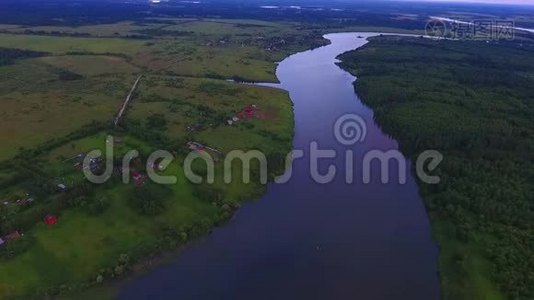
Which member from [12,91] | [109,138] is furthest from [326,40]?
[109,138]

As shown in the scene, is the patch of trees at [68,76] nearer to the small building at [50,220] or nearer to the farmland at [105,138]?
the farmland at [105,138]

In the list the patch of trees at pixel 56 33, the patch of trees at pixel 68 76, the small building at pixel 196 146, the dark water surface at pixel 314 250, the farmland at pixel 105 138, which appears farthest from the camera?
the patch of trees at pixel 56 33

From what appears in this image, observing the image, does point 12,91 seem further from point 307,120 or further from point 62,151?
point 307,120

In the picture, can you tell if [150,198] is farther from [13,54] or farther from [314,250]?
[13,54]

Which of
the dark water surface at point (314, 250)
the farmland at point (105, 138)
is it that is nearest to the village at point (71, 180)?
the farmland at point (105, 138)

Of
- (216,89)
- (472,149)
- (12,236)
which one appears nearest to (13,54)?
(216,89)

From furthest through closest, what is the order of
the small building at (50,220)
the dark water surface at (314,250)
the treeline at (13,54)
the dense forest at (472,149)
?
the treeline at (13,54) → the small building at (50,220) → the dense forest at (472,149) → the dark water surface at (314,250)
